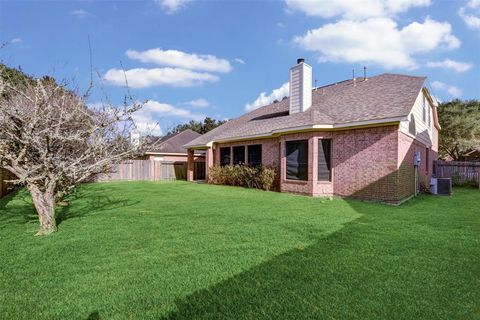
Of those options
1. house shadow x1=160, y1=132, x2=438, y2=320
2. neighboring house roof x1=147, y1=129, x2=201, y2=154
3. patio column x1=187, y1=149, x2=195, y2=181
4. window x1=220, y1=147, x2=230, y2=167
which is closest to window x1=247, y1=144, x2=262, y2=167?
window x1=220, y1=147, x2=230, y2=167

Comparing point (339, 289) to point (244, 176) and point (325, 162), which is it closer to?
point (325, 162)

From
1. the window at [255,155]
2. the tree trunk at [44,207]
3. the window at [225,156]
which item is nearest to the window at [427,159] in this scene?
the window at [255,155]

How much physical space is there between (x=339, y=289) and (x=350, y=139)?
900 centimetres

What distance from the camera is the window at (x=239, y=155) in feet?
55.8

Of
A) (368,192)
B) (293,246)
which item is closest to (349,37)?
(368,192)

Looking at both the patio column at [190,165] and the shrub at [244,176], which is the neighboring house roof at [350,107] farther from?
the patio column at [190,165]

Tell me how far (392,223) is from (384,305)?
4.37 meters

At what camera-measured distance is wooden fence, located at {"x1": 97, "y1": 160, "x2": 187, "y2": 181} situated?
75.8ft

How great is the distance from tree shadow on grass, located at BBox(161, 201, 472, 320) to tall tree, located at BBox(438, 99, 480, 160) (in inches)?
1206

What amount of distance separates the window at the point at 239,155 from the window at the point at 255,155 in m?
0.61

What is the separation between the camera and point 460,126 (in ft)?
95.6

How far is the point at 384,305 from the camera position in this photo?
9.96 feet

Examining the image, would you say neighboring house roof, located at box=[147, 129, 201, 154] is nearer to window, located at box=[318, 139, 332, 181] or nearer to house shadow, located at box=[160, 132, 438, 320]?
window, located at box=[318, 139, 332, 181]

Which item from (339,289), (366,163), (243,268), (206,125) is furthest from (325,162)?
(206,125)
